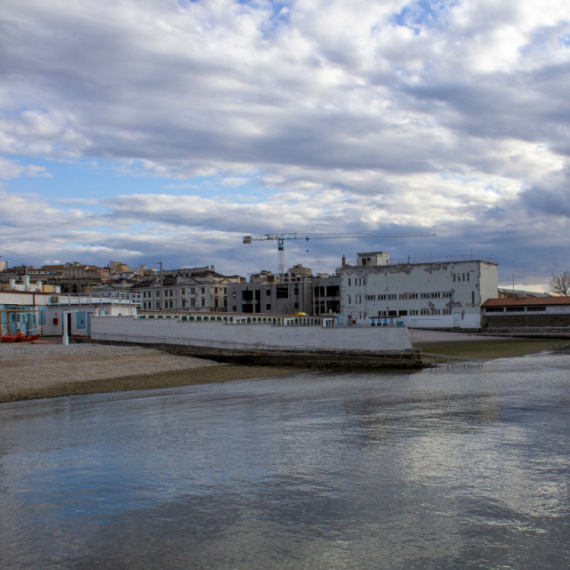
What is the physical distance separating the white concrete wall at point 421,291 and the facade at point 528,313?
2.43 m

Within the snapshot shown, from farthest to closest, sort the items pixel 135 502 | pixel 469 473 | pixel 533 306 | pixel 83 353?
pixel 533 306 → pixel 83 353 → pixel 469 473 → pixel 135 502

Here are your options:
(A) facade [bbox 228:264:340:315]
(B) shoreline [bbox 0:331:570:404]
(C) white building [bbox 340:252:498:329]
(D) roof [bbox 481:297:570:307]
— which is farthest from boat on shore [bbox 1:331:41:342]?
(D) roof [bbox 481:297:570:307]

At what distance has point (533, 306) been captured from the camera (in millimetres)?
97312

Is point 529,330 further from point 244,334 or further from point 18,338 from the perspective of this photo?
point 18,338

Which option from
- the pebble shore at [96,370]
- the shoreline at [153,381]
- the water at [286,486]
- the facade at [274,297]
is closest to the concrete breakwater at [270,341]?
the pebble shore at [96,370]

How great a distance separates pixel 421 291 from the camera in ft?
338

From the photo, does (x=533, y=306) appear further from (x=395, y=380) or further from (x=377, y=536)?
(x=377, y=536)

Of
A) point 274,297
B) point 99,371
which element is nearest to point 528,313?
point 274,297

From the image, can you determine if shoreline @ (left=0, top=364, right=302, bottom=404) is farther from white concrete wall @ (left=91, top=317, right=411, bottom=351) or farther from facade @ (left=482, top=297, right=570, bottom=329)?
facade @ (left=482, top=297, right=570, bottom=329)

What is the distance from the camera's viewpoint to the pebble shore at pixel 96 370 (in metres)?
32.5

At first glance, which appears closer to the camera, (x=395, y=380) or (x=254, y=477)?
(x=254, y=477)

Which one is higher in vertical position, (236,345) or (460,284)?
(460,284)

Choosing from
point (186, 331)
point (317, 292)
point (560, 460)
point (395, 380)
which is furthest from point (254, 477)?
point (317, 292)

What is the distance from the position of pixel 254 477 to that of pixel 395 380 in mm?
24256
